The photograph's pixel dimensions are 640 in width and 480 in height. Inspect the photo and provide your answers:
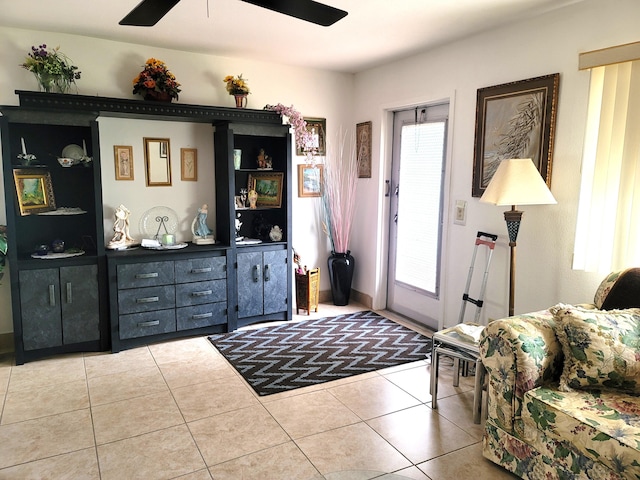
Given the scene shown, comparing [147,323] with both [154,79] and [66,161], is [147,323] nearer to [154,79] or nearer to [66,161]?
[66,161]

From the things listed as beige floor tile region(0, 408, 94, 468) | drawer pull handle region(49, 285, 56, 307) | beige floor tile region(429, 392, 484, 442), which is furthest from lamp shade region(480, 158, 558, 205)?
drawer pull handle region(49, 285, 56, 307)

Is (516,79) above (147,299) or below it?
above

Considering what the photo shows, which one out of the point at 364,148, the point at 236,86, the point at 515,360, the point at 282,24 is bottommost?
the point at 515,360

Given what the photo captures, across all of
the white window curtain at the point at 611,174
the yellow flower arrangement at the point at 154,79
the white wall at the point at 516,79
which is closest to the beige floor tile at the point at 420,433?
the white wall at the point at 516,79

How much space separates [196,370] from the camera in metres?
3.41

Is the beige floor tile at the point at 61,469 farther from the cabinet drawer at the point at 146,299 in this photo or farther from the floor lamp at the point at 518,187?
the floor lamp at the point at 518,187

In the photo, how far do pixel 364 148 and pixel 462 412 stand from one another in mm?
2908

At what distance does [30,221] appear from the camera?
3715 mm

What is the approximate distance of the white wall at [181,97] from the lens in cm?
367

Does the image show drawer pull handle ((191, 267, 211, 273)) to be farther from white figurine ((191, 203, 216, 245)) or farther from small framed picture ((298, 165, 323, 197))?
small framed picture ((298, 165, 323, 197))

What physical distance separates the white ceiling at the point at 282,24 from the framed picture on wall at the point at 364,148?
0.78 metres

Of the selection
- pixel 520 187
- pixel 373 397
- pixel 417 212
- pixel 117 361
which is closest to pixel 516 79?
pixel 520 187

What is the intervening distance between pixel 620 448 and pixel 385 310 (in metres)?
3.19

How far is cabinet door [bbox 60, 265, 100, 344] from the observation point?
3541 mm
